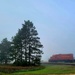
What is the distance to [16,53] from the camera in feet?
187

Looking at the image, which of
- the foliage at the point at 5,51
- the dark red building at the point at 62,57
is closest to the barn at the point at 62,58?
the dark red building at the point at 62,57

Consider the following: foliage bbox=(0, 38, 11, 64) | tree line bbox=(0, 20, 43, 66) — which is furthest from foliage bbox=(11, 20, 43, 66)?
foliage bbox=(0, 38, 11, 64)

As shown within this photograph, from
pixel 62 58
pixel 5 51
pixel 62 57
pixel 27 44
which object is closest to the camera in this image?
pixel 27 44

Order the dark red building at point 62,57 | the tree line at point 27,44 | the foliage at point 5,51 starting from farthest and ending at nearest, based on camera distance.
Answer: the dark red building at point 62,57 < the foliage at point 5,51 < the tree line at point 27,44

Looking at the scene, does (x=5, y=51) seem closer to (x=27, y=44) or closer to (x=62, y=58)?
(x=27, y=44)

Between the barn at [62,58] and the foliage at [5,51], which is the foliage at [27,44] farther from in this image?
the barn at [62,58]

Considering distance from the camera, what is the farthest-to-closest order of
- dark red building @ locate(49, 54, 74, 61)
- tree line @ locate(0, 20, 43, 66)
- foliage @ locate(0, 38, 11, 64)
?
dark red building @ locate(49, 54, 74, 61)
foliage @ locate(0, 38, 11, 64)
tree line @ locate(0, 20, 43, 66)

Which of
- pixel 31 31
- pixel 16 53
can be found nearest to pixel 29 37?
pixel 31 31

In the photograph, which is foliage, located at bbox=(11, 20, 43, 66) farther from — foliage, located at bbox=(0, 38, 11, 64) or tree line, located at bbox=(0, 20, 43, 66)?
foliage, located at bbox=(0, 38, 11, 64)

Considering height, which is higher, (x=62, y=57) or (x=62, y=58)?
(x=62, y=57)

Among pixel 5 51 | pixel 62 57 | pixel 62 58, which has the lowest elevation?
pixel 62 58

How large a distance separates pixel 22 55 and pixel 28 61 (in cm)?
257

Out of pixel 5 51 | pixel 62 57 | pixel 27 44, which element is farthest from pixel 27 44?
pixel 62 57

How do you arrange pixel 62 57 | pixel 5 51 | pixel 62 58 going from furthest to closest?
pixel 62 58, pixel 62 57, pixel 5 51
